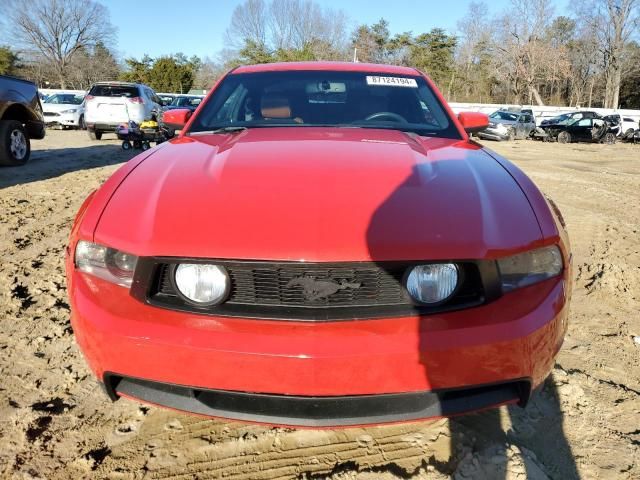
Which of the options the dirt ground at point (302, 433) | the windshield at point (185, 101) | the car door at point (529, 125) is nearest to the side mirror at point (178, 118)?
the dirt ground at point (302, 433)

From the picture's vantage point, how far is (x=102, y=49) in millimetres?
57750

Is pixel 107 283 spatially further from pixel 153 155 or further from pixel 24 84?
pixel 24 84

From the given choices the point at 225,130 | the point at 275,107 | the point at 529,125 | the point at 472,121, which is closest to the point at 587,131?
the point at 529,125

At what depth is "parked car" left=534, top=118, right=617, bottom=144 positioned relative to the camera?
22.3 m

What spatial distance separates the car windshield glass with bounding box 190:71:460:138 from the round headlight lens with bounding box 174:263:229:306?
1.33 meters

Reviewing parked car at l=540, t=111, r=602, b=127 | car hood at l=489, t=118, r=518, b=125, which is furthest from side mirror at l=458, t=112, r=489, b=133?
parked car at l=540, t=111, r=602, b=127

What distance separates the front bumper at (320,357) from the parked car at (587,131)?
79.7ft

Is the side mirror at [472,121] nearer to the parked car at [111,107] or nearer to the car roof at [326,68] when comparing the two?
the car roof at [326,68]

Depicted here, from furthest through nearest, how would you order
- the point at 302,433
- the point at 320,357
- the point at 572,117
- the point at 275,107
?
the point at 572,117 → the point at 275,107 → the point at 302,433 → the point at 320,357

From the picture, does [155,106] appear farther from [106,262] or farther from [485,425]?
[485,425]

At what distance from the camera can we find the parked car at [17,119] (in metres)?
7.16

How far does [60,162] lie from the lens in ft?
29.7

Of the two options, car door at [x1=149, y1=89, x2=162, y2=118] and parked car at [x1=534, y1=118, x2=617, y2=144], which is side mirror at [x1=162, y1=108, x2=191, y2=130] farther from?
parked car at [x1=534, y1=118, x2=617, y2=144]

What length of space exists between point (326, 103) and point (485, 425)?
6.18 feet
